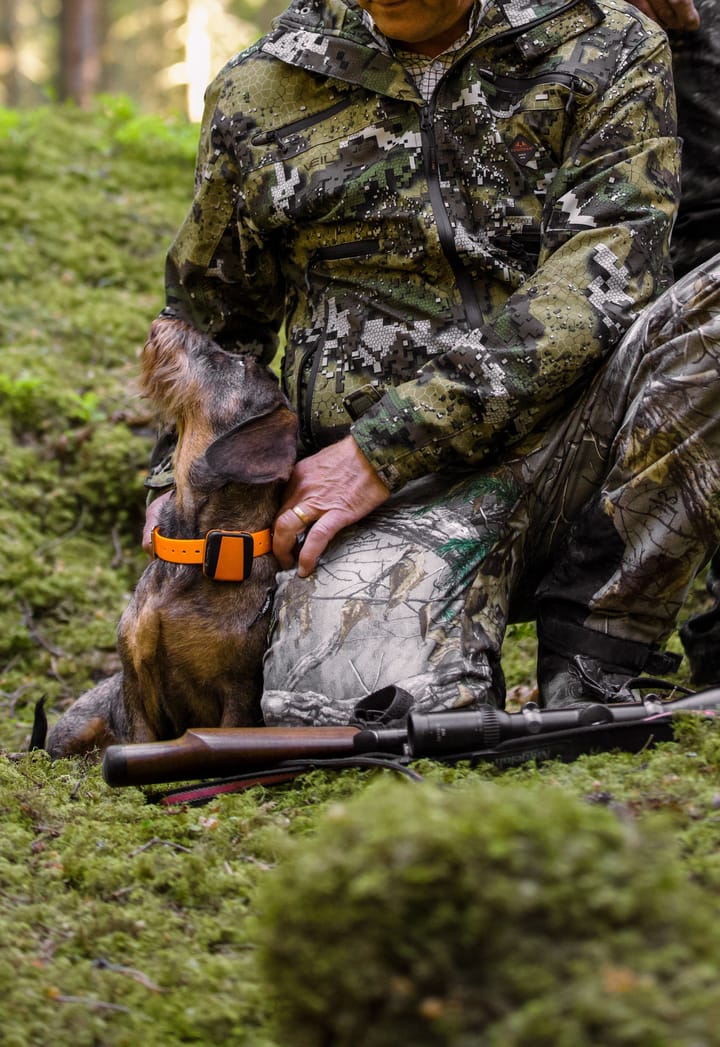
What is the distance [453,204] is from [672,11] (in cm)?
125

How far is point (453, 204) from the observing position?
12.6 feet

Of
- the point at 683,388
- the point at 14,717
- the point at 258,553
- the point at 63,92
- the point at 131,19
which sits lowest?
the point at 14,717

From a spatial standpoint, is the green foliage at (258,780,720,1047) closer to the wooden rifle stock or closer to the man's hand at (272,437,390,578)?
the wooden rifle stock

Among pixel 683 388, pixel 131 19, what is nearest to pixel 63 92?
pixel 131 19

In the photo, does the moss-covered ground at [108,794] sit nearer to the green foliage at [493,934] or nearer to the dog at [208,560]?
the green foliage at [493,934]

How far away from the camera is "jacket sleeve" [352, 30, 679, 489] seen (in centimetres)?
363

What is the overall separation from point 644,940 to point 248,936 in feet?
3.36

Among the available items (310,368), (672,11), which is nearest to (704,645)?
(310,368)

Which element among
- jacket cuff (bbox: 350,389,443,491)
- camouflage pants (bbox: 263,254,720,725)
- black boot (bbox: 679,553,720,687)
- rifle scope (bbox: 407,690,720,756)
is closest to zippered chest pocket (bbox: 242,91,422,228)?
jacket cuff (bbox: 350,389,443,491)

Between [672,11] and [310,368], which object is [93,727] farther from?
[672,11]

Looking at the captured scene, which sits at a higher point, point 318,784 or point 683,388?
point 683,388

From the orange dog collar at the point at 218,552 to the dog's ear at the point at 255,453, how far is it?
20 cm

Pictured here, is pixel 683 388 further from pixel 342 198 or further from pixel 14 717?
pixel 14 717

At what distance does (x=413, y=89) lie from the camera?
3818 mm
